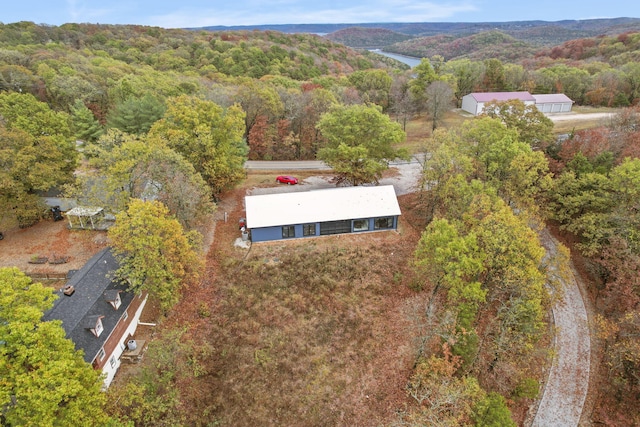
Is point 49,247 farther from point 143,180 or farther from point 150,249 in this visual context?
point 150,249

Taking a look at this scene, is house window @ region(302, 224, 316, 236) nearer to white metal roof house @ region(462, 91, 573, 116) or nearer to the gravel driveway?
the gravel driveway

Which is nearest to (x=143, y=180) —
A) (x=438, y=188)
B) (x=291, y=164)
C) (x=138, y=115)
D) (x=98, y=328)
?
(x=98, y=328)

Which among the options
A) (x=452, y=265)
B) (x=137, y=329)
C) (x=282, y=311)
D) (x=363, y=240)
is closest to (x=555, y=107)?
(x=363, y=240)

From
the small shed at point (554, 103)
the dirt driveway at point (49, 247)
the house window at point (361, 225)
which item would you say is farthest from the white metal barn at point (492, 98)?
the dirt driveway at point (49, 247)

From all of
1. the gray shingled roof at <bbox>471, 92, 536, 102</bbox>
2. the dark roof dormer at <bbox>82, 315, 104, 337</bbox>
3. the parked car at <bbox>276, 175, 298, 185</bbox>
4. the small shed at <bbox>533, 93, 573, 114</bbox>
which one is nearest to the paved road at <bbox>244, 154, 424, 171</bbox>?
the parked car at <bbox>276, 175, 298, 185</bbox>

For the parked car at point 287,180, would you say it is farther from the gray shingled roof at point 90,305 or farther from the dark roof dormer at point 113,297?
the dark roof dormer at point 113,297

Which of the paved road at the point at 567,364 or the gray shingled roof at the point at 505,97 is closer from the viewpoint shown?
the paved road at the point at 567,364

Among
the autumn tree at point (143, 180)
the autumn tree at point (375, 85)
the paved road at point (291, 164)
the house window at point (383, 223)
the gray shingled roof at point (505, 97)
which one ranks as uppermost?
the autumn tree at point (375, 85)

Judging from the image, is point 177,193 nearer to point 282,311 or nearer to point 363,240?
point 282,311
